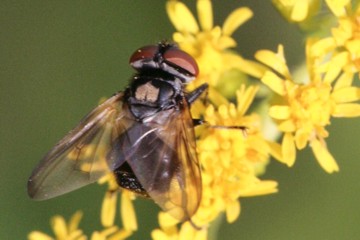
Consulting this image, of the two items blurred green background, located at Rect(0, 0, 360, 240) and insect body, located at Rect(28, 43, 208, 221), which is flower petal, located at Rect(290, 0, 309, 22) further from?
blurred green background, located at Rect(0, 0, 360, 240)

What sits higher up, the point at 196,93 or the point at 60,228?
the point at 196,93

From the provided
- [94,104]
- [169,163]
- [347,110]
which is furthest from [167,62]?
[94,104]

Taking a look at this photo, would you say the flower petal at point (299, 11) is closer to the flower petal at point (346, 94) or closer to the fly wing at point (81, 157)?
the flower petal at point (346, 94)

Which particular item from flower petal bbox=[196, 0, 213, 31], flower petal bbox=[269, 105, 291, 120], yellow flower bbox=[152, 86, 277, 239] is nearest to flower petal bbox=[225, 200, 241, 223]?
yellow flower bbox=[152, 86, 277, 239]

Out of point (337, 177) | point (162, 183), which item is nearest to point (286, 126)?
point (162, 183)

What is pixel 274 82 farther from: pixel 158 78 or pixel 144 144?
pixel 144 144

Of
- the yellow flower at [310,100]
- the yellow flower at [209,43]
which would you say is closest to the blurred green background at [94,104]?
the yellow flower at [209,43]

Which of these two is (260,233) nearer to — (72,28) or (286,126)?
(286,126)
